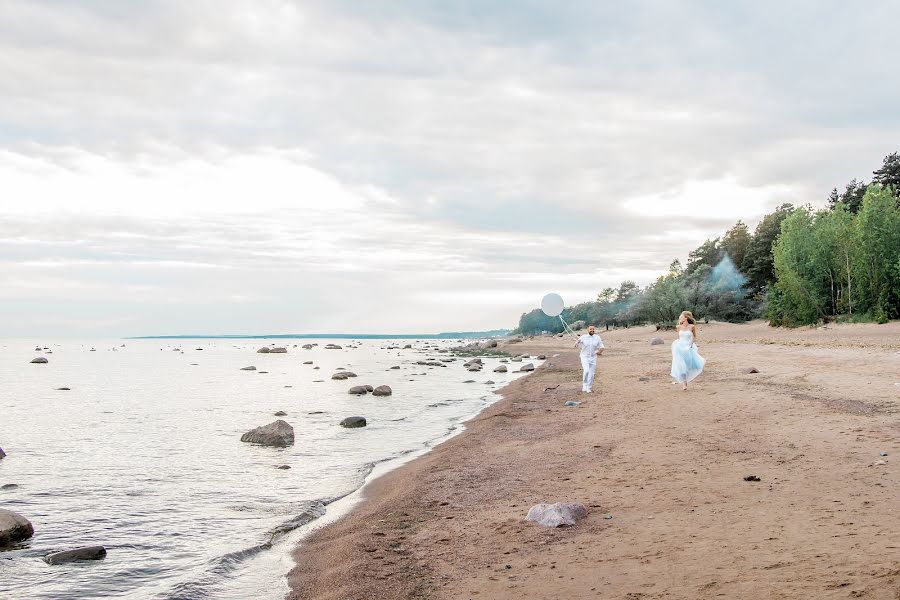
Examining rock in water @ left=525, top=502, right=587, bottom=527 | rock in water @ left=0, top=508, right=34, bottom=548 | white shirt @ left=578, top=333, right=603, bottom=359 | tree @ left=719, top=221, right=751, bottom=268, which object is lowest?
rock in water @ left=0, top=508, right=34, bottom=548

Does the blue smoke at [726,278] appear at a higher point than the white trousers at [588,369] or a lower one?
higher

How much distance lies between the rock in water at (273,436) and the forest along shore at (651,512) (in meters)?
5.29

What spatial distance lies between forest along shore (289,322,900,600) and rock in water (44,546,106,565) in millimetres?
3024

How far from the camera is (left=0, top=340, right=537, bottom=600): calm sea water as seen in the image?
28.2 ft

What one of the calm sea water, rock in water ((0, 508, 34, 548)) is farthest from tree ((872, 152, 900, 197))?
rock in water ((0, 508, 34, 548))

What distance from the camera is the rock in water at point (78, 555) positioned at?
29.6 feet

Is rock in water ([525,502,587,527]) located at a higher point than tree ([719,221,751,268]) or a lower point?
lower

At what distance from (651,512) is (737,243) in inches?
4361

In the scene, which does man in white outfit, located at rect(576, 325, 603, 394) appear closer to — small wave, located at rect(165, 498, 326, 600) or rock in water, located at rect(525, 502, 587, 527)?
small wave, located at rect(165, 498, 326, 600)

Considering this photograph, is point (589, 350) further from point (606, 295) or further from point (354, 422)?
point (606, 295)

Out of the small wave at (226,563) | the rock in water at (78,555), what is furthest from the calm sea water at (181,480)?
the rock in water at (78,555)

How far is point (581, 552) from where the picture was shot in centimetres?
723

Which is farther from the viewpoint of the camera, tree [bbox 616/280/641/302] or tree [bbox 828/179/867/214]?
tree [bbox 616/280/641/302]

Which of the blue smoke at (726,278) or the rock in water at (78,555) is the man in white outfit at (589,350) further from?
the blue smoke at (726,278)
